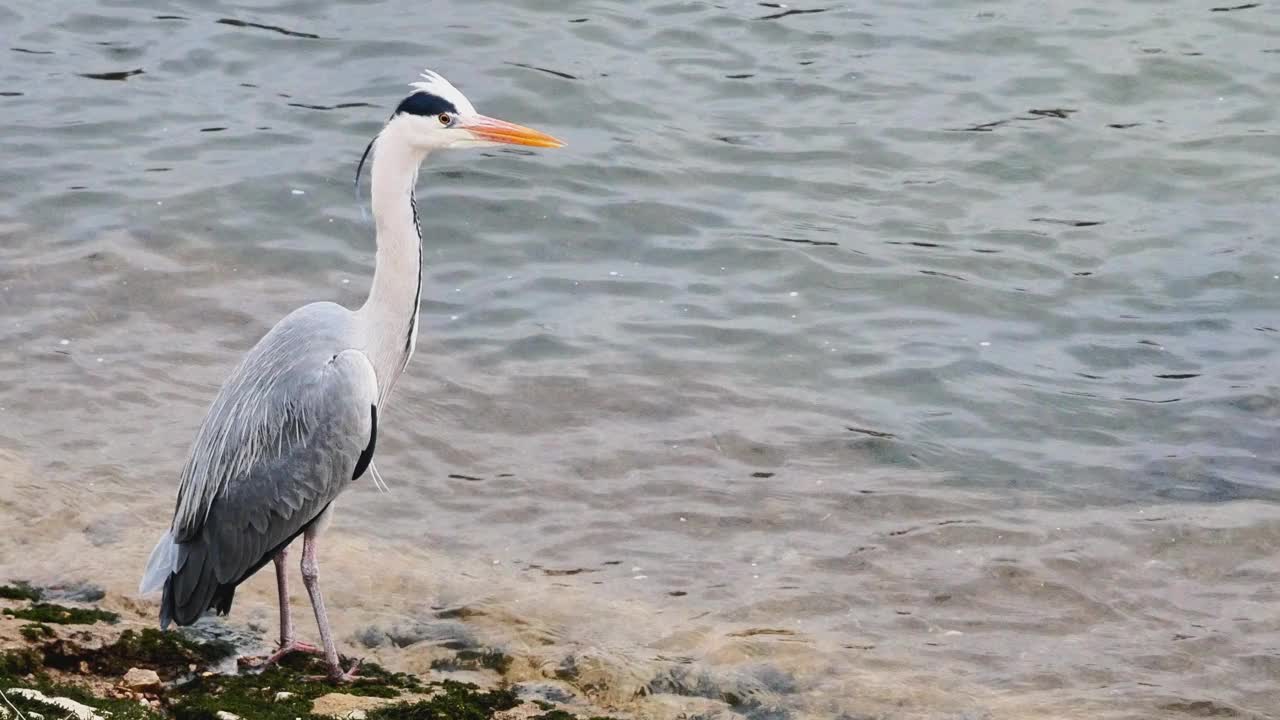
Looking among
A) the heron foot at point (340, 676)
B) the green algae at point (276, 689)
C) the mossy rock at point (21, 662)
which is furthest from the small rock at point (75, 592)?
the heron foot at point (340, 676)

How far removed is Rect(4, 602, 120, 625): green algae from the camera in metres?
5.77

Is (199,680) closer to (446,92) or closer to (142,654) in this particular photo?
(142,654)

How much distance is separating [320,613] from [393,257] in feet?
4.55

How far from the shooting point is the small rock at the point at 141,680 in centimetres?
536

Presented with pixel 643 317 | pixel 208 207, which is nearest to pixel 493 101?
pixel 208 207

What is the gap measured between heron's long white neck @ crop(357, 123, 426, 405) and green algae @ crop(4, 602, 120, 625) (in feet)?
4.28

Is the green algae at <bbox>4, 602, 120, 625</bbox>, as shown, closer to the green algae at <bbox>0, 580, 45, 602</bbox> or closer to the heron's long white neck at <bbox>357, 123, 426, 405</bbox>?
the green algae at <bbox>0, 580, 45, 602</bbox>

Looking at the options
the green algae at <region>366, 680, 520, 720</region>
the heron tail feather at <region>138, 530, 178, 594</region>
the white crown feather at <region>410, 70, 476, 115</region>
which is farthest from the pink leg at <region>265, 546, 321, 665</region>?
the white crown feather at <region>410, 70, 476, 115</region>

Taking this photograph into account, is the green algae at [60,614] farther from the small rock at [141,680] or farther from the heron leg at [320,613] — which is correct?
the heron leg at [320,613]

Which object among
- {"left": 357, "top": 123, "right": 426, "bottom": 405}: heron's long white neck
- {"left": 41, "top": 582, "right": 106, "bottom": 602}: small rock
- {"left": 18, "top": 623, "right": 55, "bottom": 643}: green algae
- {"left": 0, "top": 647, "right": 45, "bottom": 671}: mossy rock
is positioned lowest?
{"left": 41, "top": 582, "right": 106, "bottom": 602}: small rock

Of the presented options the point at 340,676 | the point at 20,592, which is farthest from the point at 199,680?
the point at 20,592

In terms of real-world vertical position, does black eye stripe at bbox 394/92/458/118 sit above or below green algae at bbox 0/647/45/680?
above

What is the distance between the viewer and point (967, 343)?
941 centimetres

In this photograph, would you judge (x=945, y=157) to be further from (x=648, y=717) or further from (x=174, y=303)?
(x=648, y=717)
